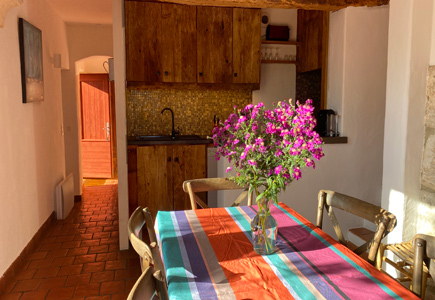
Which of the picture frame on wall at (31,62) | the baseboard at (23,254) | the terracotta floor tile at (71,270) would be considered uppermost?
the picture frame on wall at (31,62)

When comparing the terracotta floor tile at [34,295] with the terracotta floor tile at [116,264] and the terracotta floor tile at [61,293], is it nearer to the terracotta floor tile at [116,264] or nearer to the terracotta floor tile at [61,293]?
the terracotta floor tile at [61,293]

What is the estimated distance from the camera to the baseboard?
323cm

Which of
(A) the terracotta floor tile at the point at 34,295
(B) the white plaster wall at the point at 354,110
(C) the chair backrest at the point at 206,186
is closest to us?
(C) the chair backrest at the point at 206,186

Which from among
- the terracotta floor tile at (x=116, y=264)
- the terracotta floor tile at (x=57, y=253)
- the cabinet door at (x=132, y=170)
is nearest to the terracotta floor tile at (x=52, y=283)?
the terracotta floor tile at (x=116, y=264)

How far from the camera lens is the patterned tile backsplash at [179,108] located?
5453 millimetres

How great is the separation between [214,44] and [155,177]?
76.1 inches

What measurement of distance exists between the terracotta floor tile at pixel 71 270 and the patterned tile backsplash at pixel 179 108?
2.27 metres

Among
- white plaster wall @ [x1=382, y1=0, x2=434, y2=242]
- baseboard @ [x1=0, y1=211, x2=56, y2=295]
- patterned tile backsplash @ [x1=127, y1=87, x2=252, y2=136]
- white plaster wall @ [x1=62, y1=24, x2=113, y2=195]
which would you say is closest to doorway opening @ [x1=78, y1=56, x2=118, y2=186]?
white plaster wall @ [x1=62, y1=24, x2=113, y2=195]

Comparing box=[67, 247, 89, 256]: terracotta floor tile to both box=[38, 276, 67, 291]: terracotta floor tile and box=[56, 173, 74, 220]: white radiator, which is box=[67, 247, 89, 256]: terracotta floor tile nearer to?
box=[38, 276, 67, 291]: terracotta floor tile

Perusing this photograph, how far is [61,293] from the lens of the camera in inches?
122

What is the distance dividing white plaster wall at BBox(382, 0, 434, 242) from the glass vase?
1.77 meters

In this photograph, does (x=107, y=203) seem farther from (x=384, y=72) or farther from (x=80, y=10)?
(x=384, y=72)

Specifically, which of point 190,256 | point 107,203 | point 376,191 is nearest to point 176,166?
point 107,203

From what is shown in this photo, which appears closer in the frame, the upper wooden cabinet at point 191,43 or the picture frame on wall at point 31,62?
the picture frame on wall at point 31,62
